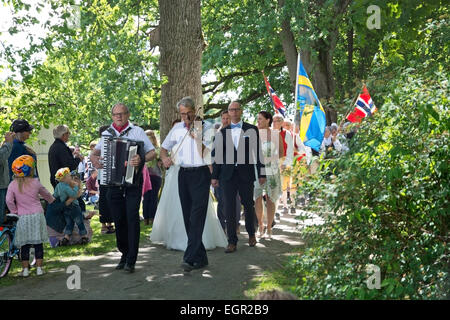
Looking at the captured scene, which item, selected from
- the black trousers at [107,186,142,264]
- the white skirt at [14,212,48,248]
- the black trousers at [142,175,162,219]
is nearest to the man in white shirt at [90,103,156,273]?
the black trousers at [107,186,142,264]

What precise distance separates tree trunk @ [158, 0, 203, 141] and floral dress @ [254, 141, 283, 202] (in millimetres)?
2373

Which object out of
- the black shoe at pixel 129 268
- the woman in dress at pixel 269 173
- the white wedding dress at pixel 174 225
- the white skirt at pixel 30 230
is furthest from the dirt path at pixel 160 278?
the woman in dress at pixel 269 173

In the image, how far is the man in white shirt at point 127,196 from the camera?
865cm

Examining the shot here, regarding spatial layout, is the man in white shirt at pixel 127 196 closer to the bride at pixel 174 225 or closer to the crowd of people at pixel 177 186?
the crowd of people at pixel 177 186

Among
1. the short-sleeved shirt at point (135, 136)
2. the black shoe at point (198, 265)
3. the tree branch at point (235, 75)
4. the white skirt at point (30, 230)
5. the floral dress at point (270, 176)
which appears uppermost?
the tree branch at point (235, 75)

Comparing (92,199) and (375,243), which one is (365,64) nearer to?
(92,199)

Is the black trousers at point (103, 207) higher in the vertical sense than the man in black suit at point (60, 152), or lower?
lower

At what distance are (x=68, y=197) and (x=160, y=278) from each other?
3611mm

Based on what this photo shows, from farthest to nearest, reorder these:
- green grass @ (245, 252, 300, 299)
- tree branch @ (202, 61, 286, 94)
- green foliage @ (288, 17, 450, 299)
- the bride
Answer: tree branch @ (202, 61, 286, 94) → the bride → green grass @ (245, 252, 300, 299) → green foliage @ (288, 17, 450, 299)

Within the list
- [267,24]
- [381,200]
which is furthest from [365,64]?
[381,200]

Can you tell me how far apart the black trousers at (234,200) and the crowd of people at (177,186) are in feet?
0.05

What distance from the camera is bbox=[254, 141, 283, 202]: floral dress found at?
449 inches

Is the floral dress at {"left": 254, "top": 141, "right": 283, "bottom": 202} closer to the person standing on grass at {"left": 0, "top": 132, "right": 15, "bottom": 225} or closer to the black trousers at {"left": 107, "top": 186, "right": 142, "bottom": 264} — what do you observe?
the black trousers at {"left": 107, "top": 186, "right": 142, "bottom": 264}

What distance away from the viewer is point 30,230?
861 centimetres
